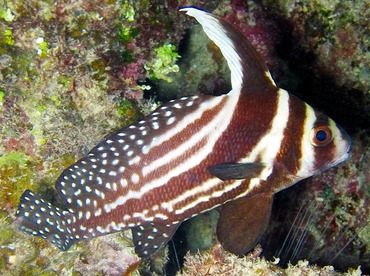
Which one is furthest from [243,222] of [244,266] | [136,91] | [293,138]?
[136,91]

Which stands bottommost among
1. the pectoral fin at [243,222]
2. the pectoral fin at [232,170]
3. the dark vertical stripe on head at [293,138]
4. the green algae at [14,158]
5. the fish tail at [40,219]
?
the fish tail at [40,219]

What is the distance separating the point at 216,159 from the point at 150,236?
110 cm

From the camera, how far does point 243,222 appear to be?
3461 millimetres

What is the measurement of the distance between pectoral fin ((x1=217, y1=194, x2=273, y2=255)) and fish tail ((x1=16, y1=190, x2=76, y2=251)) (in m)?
1.62

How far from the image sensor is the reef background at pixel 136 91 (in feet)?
12.0

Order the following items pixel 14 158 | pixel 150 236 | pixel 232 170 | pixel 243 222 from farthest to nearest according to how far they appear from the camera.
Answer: pixel 14 158 < pixel 150 236 < pixel 243 222 < pixel 232 170

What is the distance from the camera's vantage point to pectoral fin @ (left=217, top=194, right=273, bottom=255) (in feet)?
11.2

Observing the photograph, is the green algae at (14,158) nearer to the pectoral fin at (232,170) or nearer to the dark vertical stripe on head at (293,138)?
the pectoral fin at (232,170)

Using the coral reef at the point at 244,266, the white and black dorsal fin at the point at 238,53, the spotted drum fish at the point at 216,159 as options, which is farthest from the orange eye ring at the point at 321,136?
the coral reef at the point at 244,266

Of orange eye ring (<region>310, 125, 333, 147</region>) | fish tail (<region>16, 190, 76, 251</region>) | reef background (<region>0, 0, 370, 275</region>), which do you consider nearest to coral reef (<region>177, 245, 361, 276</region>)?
reef background (<region>0, 0, 370, 275</region>)

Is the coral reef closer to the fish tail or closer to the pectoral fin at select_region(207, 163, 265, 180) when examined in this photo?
the pectoral fin at select_region(207, 163, 265, 180)

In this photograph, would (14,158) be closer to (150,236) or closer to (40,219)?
(40,219)

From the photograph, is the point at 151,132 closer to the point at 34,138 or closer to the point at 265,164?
the point at 265,164

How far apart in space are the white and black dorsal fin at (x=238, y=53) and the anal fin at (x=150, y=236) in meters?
1.58
